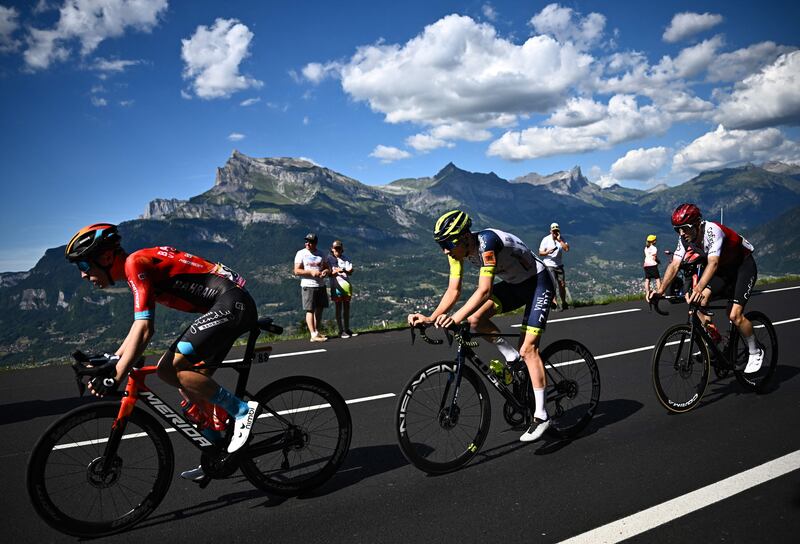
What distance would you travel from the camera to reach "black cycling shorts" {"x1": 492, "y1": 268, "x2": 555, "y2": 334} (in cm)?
499

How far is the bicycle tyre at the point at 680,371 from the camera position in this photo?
558cm

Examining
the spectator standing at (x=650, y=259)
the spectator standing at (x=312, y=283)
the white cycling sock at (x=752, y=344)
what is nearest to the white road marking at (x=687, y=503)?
the white cycling sock at (x=752, y=344)

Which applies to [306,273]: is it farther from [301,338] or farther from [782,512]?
[782,512]

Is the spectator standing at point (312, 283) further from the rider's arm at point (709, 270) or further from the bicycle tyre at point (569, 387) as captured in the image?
the rider's arm at point (709, 270)

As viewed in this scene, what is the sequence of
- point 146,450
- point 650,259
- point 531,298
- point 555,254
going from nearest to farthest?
point 146,450 < point 531,298 < point 555,254 < point 650,259

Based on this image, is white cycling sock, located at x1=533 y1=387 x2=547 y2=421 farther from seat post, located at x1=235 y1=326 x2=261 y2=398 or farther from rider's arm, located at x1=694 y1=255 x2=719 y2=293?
seat post, located at x1=235 y1=326 x2=261 y2=398

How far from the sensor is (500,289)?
530cm

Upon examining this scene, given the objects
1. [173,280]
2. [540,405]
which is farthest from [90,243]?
[540,405]

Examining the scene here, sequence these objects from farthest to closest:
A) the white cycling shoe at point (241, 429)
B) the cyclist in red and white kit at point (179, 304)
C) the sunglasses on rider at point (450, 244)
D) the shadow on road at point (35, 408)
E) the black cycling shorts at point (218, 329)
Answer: the shadow on road at point (35, 408) < the sunglasses on rider at point (450, 244) < the white cycling shoe at point (241, 429) < the black cycling shorts at point (218, 329) < the cyclist in red and white kit at point (179, 304)

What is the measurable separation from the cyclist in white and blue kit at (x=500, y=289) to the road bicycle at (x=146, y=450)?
1.15 metres

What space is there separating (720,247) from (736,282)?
727 mm

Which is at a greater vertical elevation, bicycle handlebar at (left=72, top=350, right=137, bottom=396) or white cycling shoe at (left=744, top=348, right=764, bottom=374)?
bicycle handlebar at (left=72, top=350, right=137, bottom=396)

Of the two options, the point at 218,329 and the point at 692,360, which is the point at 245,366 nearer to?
the point at 218,329

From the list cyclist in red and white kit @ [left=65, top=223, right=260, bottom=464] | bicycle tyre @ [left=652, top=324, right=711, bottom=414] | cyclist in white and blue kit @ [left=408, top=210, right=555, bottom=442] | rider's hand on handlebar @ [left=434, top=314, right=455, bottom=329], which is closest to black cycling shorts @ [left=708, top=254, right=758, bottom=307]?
bicycle tyre @ [left=652, top=324, right=711, bottom=414]
